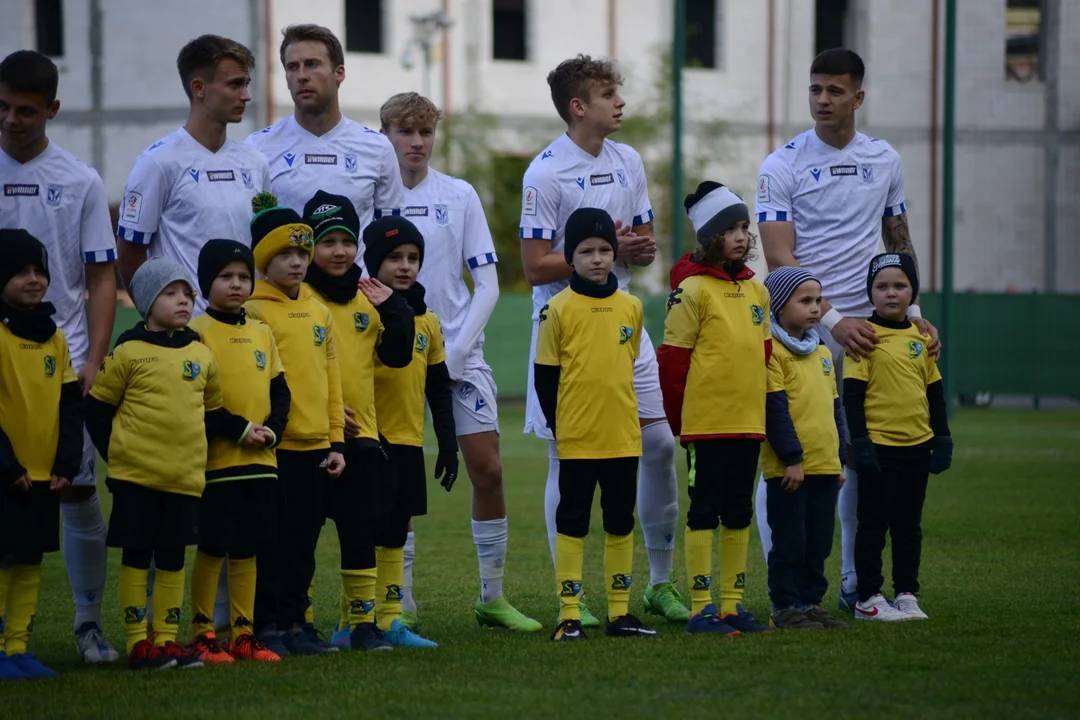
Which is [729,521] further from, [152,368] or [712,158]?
[712,158]

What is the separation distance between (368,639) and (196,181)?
79.1 inches

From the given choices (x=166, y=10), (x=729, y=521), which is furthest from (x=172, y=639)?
(x=166, y=10)

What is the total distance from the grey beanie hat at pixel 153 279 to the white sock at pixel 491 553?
6.73 ft

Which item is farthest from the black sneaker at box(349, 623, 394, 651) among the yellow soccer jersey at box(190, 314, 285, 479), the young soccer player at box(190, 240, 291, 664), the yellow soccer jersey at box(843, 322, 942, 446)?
the yellow soccer jersey at box(843, 322, 942, 446)

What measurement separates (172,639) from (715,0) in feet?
99.8

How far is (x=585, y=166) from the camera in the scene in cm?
752

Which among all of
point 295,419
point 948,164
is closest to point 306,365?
point 295,419

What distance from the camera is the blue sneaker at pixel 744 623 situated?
6.68m

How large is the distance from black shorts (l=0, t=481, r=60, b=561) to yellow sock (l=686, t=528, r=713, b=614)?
261cm

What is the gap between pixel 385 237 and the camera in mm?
6668

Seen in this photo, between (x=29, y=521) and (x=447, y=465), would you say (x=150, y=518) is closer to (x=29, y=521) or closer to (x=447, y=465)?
(x=29, y=521)

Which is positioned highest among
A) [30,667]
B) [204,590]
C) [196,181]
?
[196,181]

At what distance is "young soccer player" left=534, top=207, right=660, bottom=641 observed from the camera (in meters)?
6.58

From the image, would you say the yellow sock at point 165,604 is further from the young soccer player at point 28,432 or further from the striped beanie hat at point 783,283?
the striped beanie hat at point 783,283
